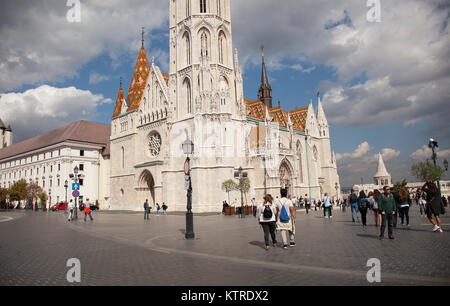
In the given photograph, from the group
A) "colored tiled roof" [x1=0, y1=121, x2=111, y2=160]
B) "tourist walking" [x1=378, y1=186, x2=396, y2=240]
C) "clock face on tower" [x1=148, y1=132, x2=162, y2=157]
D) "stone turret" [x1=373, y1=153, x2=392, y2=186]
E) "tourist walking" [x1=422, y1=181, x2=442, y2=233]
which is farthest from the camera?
"stone turret" [x1=373, y1=153, x2=392, y2=186]

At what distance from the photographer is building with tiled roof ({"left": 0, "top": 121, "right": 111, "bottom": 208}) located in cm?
5391

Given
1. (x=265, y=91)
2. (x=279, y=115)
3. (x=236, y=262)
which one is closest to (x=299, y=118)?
(x=279, y=115)

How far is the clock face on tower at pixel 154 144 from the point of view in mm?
40688

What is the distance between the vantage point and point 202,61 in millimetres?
36125

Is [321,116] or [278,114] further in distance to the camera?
[321,116]

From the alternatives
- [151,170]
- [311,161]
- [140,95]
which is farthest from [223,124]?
[311,161]

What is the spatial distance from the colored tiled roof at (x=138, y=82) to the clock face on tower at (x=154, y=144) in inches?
226

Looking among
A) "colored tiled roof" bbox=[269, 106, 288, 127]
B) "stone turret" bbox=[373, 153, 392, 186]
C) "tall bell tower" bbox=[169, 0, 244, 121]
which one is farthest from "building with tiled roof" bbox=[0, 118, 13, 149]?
"stone turret" bbox=[373, 153, 392, 186]

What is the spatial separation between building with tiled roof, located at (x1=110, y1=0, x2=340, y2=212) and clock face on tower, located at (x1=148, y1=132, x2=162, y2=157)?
0.44 ft

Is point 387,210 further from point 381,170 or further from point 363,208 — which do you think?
point 381,170

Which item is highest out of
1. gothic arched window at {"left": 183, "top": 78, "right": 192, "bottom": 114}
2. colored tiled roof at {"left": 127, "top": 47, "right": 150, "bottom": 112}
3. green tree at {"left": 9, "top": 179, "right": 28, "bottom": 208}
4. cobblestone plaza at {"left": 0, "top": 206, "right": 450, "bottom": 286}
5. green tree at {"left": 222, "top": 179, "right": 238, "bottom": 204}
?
colored tiled roof at {"left": 127, "top": 47, "right": 150, "bottom": 112}

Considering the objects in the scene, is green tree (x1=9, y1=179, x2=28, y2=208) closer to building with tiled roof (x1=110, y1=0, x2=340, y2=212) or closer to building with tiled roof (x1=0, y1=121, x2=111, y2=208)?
building with tiled roof (x1=0, y1=121, x2=111, y2=208)

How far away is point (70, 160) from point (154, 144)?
841 inches
